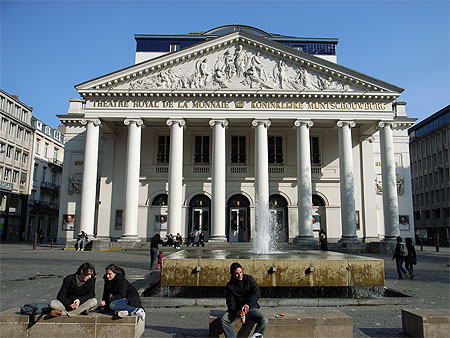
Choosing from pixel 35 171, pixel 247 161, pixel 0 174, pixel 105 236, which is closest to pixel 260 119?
pixel 247 161

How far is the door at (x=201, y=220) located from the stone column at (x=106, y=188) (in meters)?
6.69

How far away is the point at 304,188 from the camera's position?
28281mm

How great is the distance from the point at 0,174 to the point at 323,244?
122ft

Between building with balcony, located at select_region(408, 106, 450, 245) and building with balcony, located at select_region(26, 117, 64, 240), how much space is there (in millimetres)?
51811

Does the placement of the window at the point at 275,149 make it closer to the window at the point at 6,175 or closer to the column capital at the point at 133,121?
the column capital at the point at 133,121

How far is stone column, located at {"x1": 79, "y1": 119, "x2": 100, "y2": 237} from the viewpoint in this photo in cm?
2772

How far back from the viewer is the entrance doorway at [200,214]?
32.1 metres

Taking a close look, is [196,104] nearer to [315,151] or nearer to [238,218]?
[238,218]

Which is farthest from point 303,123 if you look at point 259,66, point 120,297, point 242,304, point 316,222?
point 120,297

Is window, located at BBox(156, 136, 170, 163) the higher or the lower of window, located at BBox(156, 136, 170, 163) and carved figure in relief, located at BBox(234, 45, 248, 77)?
the lower

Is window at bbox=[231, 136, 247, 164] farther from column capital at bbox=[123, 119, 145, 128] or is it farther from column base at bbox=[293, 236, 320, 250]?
column base at bbox=[293, 236, 320, 250]

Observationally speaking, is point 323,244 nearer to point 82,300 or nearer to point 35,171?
point 82,300

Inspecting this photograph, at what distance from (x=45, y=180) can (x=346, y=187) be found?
41788 millimetres

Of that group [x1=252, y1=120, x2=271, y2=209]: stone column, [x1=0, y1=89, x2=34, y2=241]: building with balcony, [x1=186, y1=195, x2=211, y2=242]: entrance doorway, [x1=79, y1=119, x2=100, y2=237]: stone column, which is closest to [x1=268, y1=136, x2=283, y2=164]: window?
[x1=252, y1=120, x2=271, y2=209]: stone column
